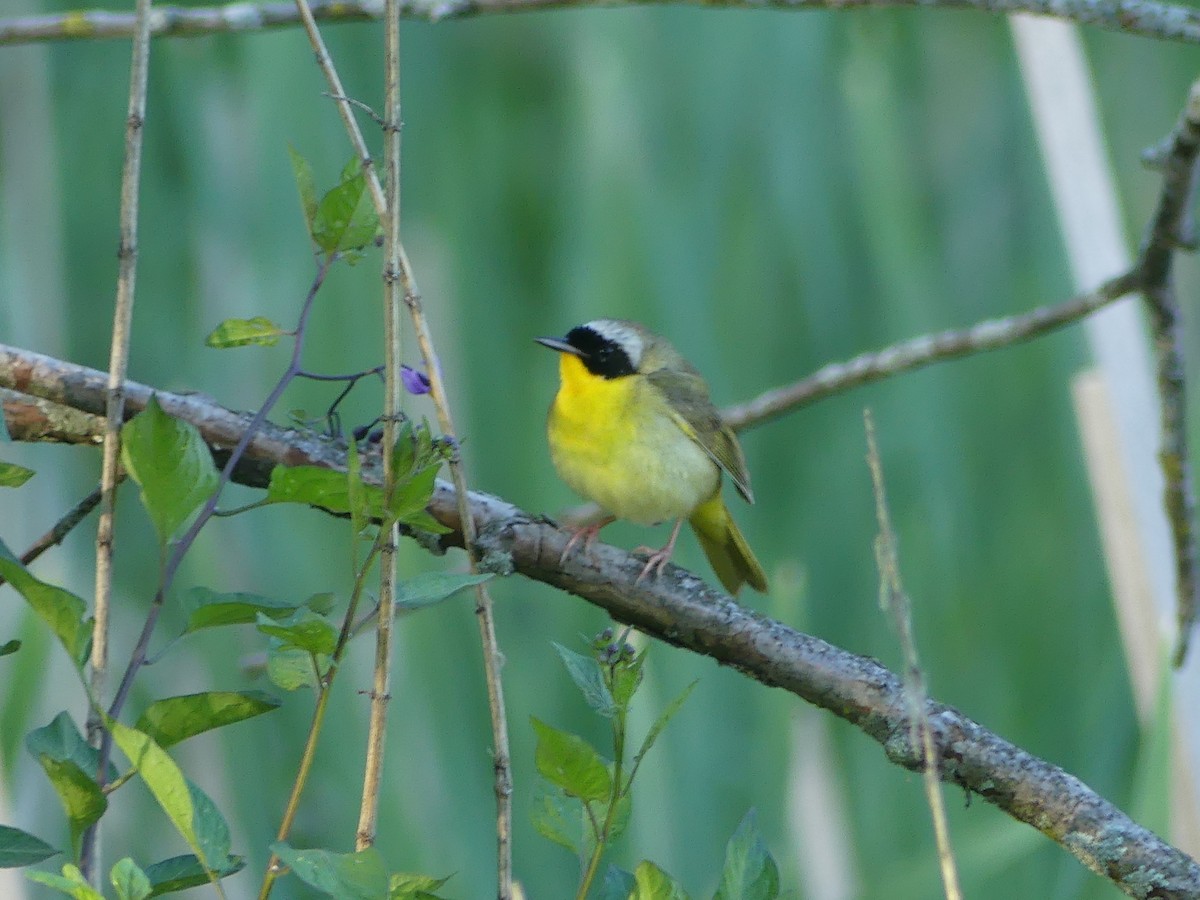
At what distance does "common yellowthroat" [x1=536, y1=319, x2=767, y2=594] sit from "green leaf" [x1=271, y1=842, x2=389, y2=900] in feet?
2.75

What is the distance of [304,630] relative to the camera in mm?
450

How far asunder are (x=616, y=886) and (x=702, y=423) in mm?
956

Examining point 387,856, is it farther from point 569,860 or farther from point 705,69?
point 705,69

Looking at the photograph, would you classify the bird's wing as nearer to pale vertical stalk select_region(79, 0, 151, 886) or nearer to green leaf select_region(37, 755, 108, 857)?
pale vertical stalk select_region(79, 0, 151, 886)

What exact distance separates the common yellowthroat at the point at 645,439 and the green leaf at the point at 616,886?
76 cm

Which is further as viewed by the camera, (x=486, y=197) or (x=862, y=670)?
(x=486, y=197)

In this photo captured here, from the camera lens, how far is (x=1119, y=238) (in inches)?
65.3

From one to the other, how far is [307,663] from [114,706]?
7 cm

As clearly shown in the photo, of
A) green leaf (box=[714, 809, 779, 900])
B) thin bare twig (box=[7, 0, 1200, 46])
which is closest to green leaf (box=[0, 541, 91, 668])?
green leaf (box=[714, 809, 779, 900])

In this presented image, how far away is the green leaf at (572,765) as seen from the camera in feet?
1.57

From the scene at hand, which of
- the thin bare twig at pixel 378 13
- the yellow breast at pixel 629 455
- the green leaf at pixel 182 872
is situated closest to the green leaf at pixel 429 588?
the green leaf at pixel 182 872

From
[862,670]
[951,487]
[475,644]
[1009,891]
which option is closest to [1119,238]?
[951,487]

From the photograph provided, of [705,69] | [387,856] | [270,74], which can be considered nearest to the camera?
[387,856]

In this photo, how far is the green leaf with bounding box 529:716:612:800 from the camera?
18.9 inches
